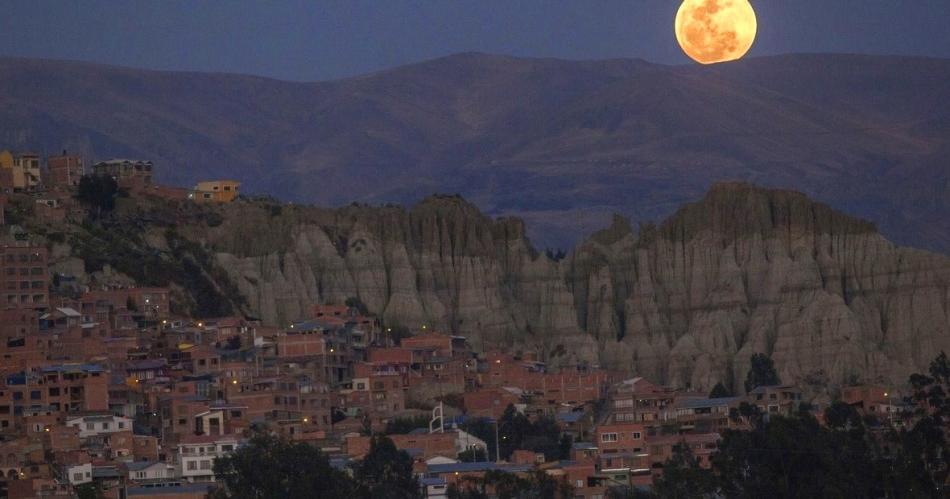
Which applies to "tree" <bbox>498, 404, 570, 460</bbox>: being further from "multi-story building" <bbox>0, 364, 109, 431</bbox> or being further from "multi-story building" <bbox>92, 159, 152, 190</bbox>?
"multi-story building" <bbox>92, 159, 152, 190</bbox>

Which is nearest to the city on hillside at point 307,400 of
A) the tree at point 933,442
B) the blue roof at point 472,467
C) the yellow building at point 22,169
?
the blue roof at point 472,467

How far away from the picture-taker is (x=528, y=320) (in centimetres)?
11700

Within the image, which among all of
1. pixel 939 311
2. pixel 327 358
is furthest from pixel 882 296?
pixel 327 358

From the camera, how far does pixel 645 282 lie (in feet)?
386

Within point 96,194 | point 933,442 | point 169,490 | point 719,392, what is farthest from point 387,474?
point 96,194

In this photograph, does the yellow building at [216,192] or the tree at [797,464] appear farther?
the yellow building at [216,192]

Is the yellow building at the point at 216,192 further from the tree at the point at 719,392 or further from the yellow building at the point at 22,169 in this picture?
the tree at the point at 719,392

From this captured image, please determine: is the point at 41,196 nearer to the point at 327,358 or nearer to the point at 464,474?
the point at 327,358

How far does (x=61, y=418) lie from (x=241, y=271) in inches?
1141

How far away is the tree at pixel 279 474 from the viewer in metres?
71.0

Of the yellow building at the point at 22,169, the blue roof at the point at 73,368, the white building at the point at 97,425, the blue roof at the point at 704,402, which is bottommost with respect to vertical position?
the blue roof at the point at 704,402

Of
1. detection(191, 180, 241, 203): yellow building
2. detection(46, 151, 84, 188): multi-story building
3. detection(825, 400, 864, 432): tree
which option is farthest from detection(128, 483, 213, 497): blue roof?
detection(191, 180, 241, 203): yellow building

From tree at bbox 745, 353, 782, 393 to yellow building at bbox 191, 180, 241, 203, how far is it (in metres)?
29.5

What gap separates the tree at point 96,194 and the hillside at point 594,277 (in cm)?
75
